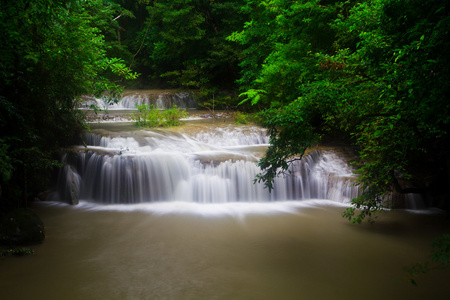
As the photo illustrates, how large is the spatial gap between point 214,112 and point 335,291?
1509 centimetres

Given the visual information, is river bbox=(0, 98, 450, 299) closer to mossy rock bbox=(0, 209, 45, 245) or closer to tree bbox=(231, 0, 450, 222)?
mossy rock bbox=(0, 209, 45, 245)

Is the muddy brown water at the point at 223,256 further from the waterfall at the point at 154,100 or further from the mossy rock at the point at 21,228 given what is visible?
the waterfall at the point at 154,100

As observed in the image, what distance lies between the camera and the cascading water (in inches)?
375

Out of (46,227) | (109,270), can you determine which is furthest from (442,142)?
(46,227)

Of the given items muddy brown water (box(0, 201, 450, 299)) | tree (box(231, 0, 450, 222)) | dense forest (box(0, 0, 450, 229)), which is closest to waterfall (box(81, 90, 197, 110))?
dense forest (box(0, 0, 450, 229))

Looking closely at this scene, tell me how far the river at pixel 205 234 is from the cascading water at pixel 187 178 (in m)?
0.03

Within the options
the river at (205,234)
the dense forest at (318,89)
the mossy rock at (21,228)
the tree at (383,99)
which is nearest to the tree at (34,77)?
the dense forest at (318,89)

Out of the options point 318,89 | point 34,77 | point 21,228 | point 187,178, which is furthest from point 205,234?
point 34,77

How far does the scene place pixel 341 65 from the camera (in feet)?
20.8

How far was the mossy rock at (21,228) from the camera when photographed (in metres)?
5.89

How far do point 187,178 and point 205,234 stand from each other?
3.19m

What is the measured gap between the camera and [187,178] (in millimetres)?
10000

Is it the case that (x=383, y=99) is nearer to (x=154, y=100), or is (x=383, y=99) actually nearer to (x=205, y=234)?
(x=205, y=234)

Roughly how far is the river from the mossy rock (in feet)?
0.79
